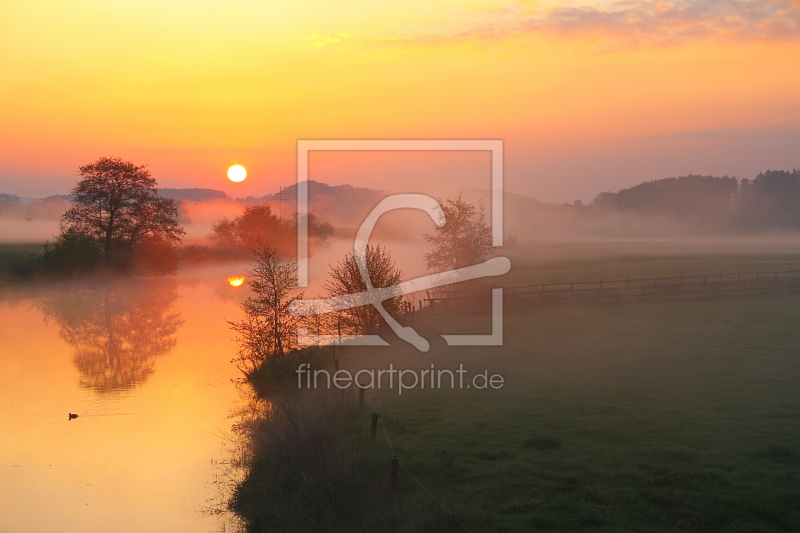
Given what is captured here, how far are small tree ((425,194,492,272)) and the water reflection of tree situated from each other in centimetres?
2107

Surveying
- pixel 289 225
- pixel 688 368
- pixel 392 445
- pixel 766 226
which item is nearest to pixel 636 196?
pixel 766 226

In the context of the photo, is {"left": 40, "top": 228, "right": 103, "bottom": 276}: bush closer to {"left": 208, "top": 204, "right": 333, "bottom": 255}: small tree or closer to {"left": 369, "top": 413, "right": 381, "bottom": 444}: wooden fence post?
{"left": 208, "top": 204, "right": 333, "bottom": 255}: small tree

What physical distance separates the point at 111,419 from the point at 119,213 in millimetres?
34456

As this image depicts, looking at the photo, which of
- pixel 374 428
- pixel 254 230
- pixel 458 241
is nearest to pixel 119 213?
pixel 458 241

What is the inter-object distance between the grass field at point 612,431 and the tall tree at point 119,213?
33364 mm

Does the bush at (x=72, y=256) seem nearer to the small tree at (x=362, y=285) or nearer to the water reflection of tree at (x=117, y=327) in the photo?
the water reflection of tree at (x=117, y=327)

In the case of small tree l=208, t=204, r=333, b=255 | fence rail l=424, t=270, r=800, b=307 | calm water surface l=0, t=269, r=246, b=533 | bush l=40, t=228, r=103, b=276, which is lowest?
calm water surface l=0, t=269, r=246, b=533

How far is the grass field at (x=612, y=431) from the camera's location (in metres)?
10.4

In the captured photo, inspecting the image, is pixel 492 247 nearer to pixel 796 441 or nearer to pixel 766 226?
pixel 796 441

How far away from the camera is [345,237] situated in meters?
125

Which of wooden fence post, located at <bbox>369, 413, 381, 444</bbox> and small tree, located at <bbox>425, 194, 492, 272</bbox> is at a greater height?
small tree, located at <bbox>425, 194, 492, 272</bbox>

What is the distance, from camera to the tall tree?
51906 mm

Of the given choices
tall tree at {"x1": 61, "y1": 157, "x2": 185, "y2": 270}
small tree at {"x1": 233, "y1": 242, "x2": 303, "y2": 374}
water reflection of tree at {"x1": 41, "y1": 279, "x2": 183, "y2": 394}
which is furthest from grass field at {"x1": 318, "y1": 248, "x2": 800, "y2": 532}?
tall tree at {"x1": 61, "y1": 157, "x2": 185, "y2": 270}

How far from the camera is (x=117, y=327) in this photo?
4603cm
